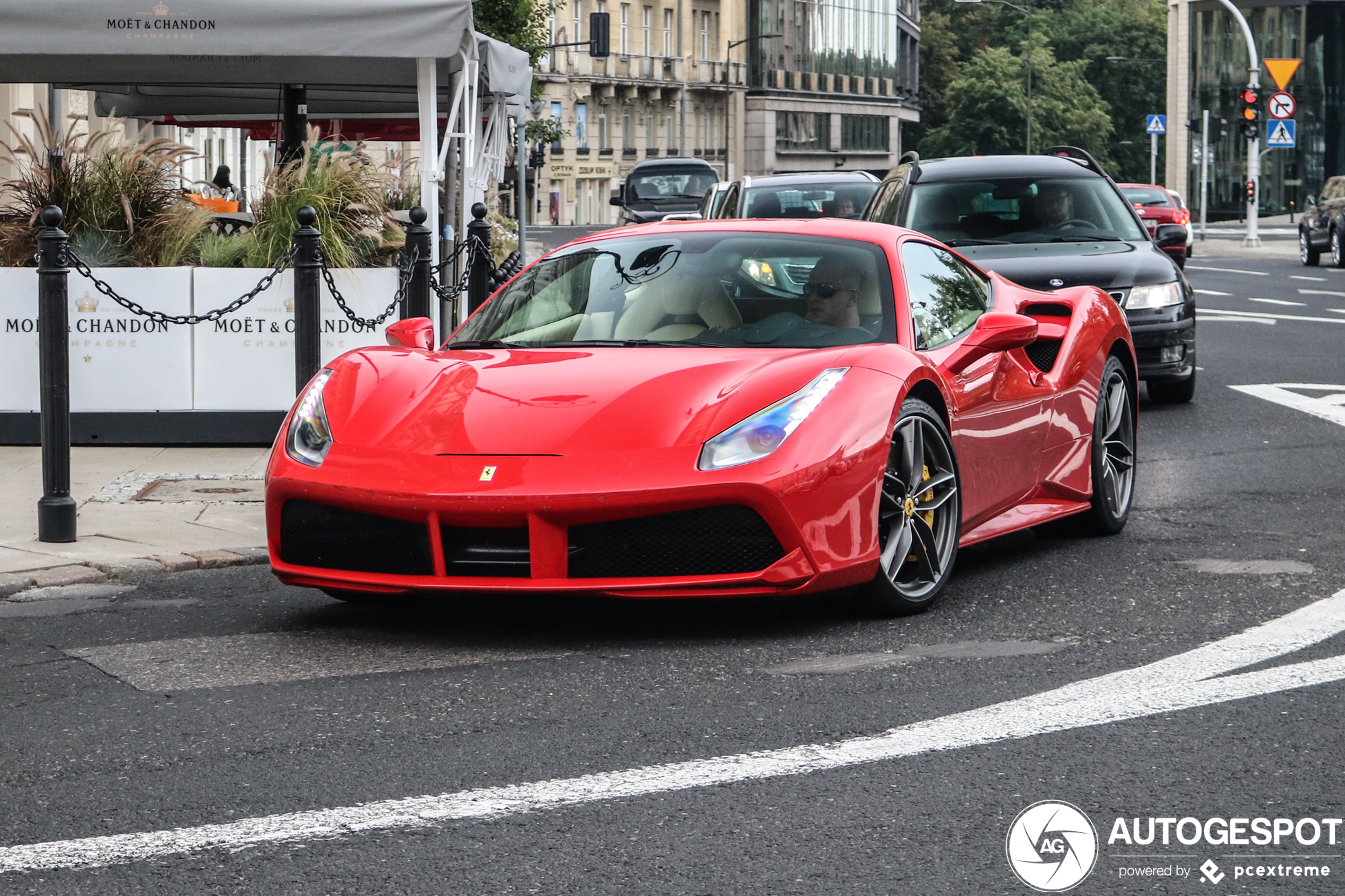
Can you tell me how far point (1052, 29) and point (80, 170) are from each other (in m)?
119

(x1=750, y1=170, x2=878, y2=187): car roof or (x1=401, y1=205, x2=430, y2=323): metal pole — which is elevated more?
(x1=750, y1=170, x2=878, y2=187): car roof

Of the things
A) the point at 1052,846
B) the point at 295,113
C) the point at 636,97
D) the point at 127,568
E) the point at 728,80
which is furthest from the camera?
the point at 728,80

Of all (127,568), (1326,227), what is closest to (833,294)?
(127,568)

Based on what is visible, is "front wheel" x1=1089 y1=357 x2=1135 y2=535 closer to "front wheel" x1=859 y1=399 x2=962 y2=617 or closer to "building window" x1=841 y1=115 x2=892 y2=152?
"front wheel" x1=859 y1=399 x2=962 y2=617

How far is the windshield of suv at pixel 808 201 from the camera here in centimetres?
1903

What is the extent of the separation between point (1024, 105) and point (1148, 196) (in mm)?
74026

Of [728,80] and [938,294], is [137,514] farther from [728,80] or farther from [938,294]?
[728,80]

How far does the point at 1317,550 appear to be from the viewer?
7.22 metres

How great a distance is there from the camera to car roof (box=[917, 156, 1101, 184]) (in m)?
13.2

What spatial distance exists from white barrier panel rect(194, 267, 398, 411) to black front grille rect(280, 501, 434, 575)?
4815mm

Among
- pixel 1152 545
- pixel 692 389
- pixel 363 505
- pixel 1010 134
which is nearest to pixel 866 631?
pixel 692 389

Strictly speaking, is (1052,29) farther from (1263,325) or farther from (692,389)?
(692,389)

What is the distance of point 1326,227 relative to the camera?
34.3 meters

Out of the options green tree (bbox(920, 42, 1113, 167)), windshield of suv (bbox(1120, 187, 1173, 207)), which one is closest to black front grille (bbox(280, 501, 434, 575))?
windshield of suv (bbox(1120, 187, 1173, 207))
